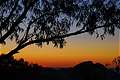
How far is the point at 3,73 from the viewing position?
38.9 meters

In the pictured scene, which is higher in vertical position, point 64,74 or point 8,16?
point 8,16

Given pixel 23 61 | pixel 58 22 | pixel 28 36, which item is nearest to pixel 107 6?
pixel 58 22

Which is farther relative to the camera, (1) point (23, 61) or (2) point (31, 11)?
(1) point (23, 61)

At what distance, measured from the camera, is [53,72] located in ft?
A: 135

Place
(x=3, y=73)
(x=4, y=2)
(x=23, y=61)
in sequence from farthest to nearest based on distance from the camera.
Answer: (x=23, y=61) → (x=3, y=73) → (x=4, y=2)

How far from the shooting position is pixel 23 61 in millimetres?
44312

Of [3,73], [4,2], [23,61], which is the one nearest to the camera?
[4,2]

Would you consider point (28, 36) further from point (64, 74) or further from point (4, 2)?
point (64, 74)

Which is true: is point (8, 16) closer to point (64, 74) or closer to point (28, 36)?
point (28, 36)

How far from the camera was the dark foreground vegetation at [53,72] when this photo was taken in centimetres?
3934

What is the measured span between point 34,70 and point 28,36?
6886mm

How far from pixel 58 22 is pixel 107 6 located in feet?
11.3

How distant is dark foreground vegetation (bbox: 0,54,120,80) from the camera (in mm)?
39344

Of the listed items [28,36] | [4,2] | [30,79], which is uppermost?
[4,2]
